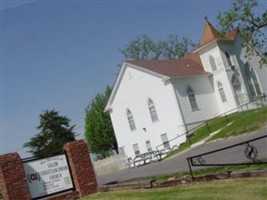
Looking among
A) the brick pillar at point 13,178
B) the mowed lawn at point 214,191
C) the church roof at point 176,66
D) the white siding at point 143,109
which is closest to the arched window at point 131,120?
the white siding at point 143,109

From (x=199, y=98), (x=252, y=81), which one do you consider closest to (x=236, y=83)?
(x=252, y=81)

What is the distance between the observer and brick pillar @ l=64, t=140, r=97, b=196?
17.0m

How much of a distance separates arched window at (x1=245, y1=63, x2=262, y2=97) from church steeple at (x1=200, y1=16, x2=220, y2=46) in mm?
5118

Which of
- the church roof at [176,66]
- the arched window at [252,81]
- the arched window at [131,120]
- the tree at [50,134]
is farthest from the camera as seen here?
the tree at [50,134]

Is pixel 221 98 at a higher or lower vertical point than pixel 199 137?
higher

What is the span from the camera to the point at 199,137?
39.5 metres

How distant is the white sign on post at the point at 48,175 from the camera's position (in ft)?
53.6

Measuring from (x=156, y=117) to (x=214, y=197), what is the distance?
37.2m

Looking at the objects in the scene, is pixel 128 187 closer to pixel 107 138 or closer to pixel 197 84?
pixel 197 84

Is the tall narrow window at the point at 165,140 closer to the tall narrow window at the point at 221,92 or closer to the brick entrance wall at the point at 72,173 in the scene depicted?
the tall narrow window at the point at 221,92

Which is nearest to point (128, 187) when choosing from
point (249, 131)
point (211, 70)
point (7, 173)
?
point (7, 173)

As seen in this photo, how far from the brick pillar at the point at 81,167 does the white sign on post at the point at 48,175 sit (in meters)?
0.24

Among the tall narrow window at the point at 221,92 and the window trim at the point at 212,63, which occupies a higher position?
the window trim at the point at 212,63

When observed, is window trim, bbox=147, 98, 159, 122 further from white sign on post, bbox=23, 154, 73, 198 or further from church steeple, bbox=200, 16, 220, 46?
white sign on post, bbox=23, 154, 73, 198
